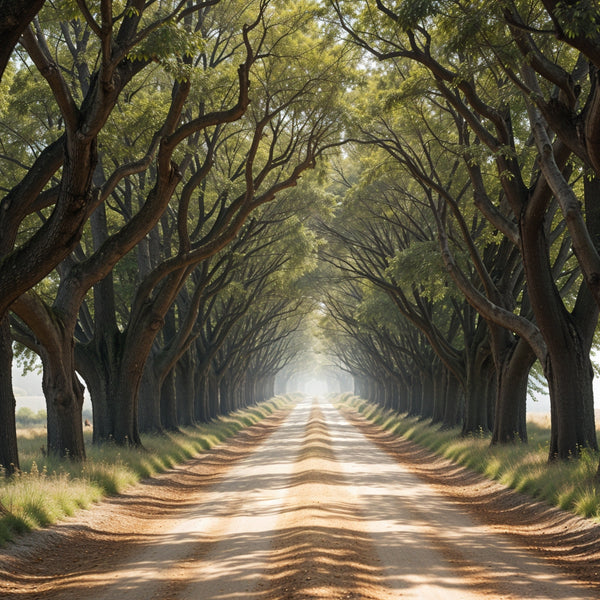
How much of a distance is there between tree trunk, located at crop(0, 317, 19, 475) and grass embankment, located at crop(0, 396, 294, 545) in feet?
1.29

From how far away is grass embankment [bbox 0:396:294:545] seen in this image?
10.2 meters

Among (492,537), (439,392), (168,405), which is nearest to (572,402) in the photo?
(492,537)

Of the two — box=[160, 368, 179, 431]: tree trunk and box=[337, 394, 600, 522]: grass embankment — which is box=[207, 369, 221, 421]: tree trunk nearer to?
box=[160, 368, 179, 431]: tree trunk

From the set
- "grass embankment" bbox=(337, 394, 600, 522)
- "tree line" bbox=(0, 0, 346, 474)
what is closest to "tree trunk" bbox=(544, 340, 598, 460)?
"grass embankment" bbox=(337, 394, 600, 522)

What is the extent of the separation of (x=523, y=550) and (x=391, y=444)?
847 inches

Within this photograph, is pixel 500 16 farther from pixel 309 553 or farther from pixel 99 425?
pixel 99 425

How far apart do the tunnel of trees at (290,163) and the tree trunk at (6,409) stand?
4 centimetres

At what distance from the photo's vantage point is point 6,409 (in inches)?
509

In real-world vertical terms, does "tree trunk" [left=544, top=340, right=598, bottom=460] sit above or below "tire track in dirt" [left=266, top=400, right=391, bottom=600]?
above

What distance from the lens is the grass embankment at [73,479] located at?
1021cm

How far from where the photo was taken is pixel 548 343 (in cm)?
1430

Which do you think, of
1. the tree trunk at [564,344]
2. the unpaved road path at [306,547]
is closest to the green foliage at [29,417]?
the unpaved road path at [306,547]

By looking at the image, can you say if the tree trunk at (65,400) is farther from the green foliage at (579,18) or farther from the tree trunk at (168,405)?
the tree trunk at (168,405)

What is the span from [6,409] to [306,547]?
7.03 metres
